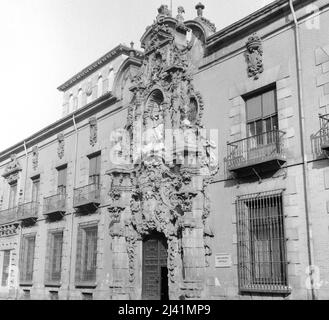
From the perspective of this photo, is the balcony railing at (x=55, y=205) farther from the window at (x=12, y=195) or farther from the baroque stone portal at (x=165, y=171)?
the window at (x=12, y=195)

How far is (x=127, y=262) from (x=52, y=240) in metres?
6.90

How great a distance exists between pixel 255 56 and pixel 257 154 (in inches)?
118

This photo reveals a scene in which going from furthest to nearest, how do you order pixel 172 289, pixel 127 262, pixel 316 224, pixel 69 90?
pixel 69 90 < pixel 127 262 < pixel 172 289 < pixel 316 224

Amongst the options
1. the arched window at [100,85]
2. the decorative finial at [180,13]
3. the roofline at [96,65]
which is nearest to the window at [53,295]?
the decorative finial at [180,13]

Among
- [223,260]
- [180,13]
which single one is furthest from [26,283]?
[180,13]

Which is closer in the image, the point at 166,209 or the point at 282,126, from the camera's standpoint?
the point at 282,126

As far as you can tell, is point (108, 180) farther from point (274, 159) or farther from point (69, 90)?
point (69, 90)

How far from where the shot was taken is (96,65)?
35469 mm

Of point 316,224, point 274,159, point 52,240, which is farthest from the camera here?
point 52,240

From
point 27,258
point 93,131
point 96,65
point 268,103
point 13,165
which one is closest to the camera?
point 268,103

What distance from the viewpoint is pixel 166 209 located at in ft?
53.9

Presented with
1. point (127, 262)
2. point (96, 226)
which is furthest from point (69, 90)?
point (127, 262)

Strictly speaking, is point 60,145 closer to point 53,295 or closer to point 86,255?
point 86,255

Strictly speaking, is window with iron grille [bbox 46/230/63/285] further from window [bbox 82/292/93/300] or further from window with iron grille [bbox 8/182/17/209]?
window with iron grille [bbox 8/182/17/209]
